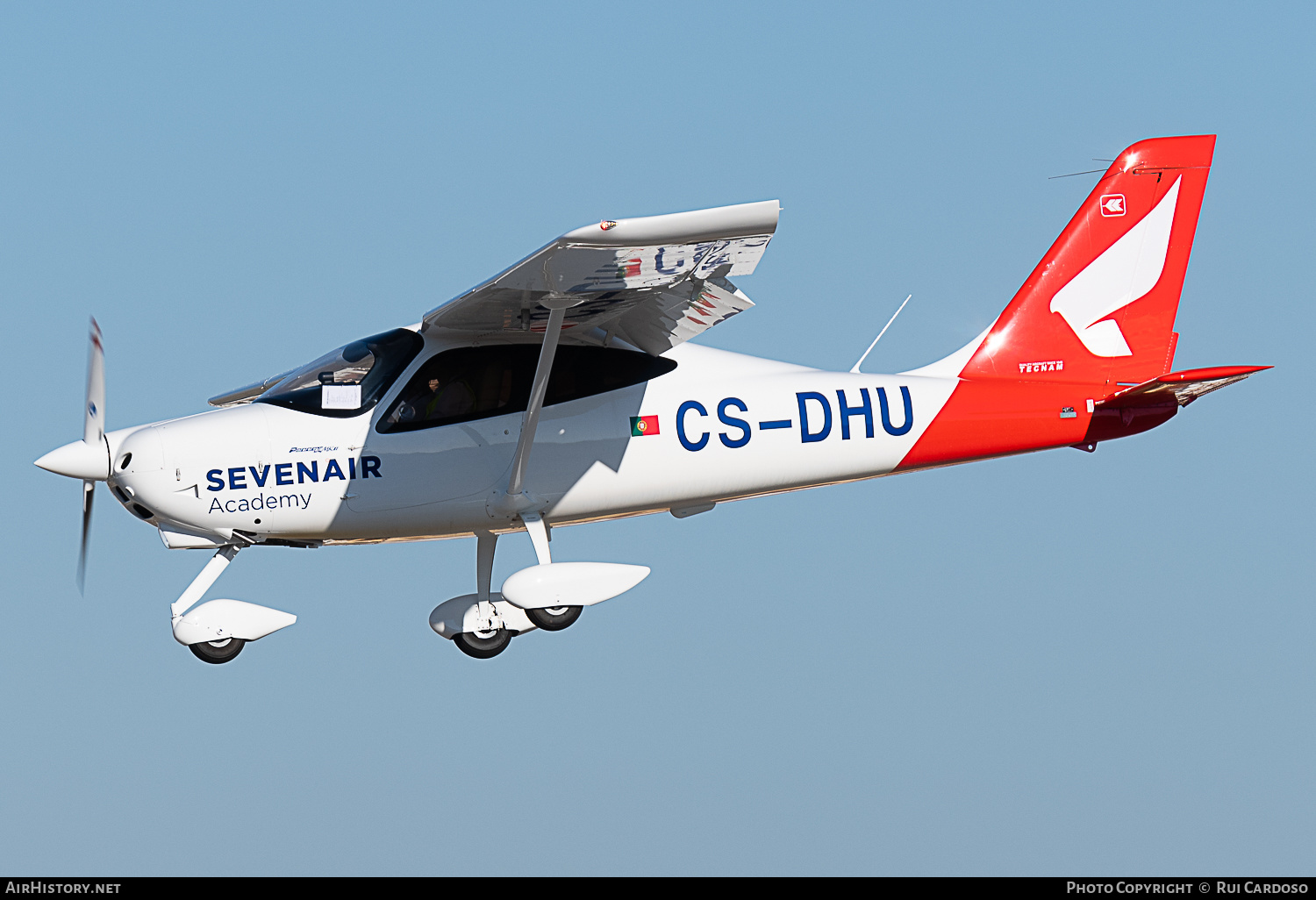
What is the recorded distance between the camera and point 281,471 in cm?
1277

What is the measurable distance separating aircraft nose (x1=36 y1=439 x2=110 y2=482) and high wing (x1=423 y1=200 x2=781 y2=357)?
8.35 feet

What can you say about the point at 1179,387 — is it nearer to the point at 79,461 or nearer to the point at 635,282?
the point at 635,282

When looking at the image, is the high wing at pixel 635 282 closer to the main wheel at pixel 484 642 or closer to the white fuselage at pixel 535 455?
the white fuselage at pixel 535 455

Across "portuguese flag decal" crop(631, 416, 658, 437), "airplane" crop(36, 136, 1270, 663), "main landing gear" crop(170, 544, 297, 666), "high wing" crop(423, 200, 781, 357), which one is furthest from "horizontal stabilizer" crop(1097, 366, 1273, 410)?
"main landing gear" crop(170, 544, 297, 666)

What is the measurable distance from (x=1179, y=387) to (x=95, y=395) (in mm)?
8579

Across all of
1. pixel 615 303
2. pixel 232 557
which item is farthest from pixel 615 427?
pixel 232 557

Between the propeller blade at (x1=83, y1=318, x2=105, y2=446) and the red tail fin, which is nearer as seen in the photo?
the propeller blade at (x1=83, y1=318, x2=105, y2=446)

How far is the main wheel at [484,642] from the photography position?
13664 mm

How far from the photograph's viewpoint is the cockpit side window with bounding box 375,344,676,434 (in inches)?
509

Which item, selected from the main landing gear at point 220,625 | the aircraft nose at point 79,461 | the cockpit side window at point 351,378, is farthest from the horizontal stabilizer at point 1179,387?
the aircraft nose at point 79,461

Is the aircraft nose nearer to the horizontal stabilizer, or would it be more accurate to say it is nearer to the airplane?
the airplane

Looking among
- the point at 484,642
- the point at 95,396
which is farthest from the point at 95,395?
the point at 484,642

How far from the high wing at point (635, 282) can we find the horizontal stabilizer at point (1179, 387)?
353 cm

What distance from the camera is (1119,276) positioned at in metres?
15.2
